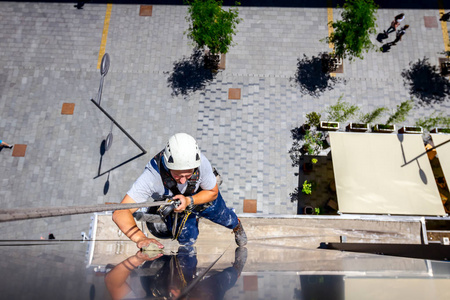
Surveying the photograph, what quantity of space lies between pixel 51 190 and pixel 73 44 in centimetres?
657

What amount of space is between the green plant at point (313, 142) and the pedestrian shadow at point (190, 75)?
15.2 ft

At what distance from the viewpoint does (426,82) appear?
12414 millimetres

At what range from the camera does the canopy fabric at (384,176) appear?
8969mm

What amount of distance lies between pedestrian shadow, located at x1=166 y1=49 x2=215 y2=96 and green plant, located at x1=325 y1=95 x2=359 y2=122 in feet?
16.4

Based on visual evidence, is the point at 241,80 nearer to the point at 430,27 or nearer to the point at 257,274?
the point at 430,27

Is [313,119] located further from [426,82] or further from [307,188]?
[426,82]

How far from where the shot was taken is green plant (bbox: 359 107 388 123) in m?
11.0

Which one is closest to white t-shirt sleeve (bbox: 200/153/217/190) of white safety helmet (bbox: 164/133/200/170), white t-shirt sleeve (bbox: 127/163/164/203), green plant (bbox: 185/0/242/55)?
white safety helmet (bbox: 164/133/200/170)

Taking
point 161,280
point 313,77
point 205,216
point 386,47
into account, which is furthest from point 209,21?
point 161,280

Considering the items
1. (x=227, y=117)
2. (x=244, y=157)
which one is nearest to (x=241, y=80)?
(x=227, y=117)

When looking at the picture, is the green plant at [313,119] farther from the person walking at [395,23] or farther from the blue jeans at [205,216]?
the blue jeans at [205,216]

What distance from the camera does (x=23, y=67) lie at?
1313cm

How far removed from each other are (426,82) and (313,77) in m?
4.59

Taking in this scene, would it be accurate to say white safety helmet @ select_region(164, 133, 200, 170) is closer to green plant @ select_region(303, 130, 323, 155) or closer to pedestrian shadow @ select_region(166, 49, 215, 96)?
green plant @ select_region(303, 130, 323, 155)
